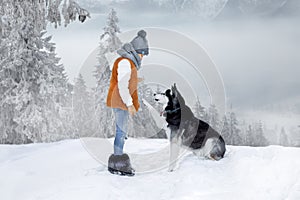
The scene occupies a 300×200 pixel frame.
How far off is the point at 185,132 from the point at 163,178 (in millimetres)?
1194

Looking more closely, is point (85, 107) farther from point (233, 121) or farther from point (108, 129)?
point (233, 121)

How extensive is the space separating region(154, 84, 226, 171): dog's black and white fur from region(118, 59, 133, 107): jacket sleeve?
3.09 feet

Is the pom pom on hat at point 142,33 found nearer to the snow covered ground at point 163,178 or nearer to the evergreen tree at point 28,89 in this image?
the snow covered ground at point 163,178

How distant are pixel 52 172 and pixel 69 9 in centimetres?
A: 443

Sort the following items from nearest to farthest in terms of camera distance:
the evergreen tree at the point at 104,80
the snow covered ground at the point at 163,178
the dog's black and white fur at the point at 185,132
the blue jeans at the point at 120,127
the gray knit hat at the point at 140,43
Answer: the snow covered ground at the point at 163,178, the blue jeans at the point at 120,127, the gray knit hat at the point at 140,43, the dog's black and white fur at the point at 185,132, the evergreen tree at the point at 104,80

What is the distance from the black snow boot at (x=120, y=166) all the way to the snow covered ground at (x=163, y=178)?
14cm

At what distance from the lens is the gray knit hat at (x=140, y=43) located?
5.51 m

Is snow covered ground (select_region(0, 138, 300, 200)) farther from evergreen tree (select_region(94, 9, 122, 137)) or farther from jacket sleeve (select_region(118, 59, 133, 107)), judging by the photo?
evergreen tree (select_region(94, 9, 122, 137))

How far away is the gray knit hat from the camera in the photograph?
5512mm

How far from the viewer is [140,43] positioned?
5516 mm

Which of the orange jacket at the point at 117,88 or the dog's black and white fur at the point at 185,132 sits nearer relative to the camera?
the orange jacket at the point at 117,88

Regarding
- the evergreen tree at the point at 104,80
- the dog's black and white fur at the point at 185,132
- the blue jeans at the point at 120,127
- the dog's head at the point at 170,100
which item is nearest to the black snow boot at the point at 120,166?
the blue jeans at the point at 120,127

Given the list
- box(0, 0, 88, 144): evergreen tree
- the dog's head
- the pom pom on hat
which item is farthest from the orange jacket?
box(0, 0, 88, 144): evergreen tree

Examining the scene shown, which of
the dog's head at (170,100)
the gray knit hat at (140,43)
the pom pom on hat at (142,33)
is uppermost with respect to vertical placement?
the pom pom on hat at (142,33)
